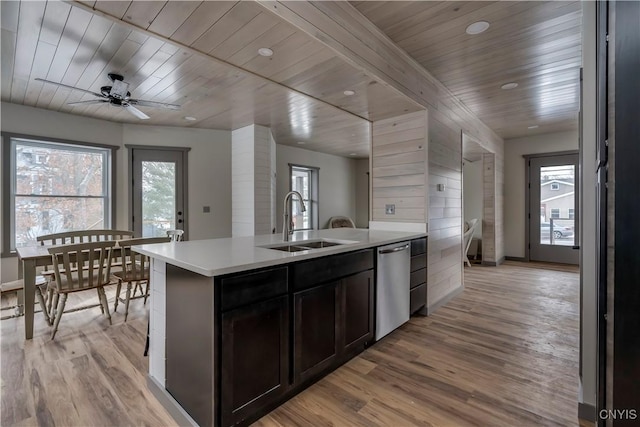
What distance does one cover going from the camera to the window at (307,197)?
755 cm

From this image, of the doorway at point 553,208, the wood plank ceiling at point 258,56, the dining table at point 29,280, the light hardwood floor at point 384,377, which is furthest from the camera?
the doorway at point 553,208

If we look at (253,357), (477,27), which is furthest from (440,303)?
(477,27)

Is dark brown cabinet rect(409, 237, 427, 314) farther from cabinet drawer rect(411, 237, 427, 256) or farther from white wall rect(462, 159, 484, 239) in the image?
white wall rect(462, 159, 484, 239)

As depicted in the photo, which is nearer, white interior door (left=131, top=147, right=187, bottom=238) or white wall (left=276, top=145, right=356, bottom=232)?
white interior door (left=131, top=147, right=187, bottom=238)

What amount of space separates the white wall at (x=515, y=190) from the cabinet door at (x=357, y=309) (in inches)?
231

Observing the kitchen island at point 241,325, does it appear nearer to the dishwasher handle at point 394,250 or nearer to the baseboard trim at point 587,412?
the dishwasher handle at point 394,250

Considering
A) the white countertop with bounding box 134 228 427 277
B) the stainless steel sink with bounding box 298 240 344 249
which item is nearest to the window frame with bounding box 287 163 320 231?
the stainless steel sink with bounding box 298 240 344 249

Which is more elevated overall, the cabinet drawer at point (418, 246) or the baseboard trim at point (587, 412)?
the cabinet drawer at point (418, 246)

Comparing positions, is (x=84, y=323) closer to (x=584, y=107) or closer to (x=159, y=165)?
(x=159, y=165)

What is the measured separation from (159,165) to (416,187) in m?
4.37

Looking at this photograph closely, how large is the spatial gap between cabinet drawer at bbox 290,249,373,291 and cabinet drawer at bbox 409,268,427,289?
0.85 meters

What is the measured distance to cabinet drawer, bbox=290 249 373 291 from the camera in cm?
179

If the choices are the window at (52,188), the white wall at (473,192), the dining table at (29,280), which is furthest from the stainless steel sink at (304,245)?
the white wall at (473,192)

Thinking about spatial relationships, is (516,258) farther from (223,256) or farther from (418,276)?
(223,256)
